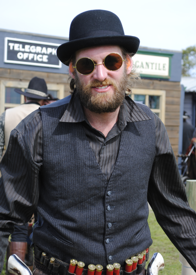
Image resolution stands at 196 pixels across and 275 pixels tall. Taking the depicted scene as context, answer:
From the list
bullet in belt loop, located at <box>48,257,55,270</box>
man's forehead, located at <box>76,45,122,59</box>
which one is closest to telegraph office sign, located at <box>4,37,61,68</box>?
man's forehead, located at <box>76,45,122,59</box>

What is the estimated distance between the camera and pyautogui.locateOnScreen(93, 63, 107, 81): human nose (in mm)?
1632

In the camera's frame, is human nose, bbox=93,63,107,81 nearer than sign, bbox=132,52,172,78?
Yes

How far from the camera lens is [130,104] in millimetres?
1924

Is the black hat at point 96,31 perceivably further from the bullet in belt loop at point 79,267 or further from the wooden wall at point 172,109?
the wooden wall at point 172,109

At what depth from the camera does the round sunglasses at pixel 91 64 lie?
64.7 inches

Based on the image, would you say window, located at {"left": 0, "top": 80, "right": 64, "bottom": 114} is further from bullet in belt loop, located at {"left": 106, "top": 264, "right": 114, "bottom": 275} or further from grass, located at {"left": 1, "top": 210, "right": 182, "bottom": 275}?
bullet in belt loop, located at {"left": 106, "top": 264, "right": 114, "bottom": 275}

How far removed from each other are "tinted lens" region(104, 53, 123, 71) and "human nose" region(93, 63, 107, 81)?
0.03 m

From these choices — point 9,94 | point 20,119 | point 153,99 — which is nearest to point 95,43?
point 20,119

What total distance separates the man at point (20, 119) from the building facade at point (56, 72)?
3.43 metres

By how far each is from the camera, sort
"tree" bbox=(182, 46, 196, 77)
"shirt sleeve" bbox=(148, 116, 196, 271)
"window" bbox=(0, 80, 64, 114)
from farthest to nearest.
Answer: "tree" bbox=(182, 46, 196, 77)
"window" bbox=(0, 80, 64, 114)
"shirt sleeve" bbox=(148, 116, 196, 271)

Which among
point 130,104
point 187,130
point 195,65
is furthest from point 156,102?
point 195,65

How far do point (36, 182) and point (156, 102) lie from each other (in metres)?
8.94

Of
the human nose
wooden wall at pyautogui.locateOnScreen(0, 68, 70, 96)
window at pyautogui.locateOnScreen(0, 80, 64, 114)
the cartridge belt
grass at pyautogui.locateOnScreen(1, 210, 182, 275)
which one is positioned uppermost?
wooden wall at pyautogui.locateOnScreen(0, 68, 70, 96)

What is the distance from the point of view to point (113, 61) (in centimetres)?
166
